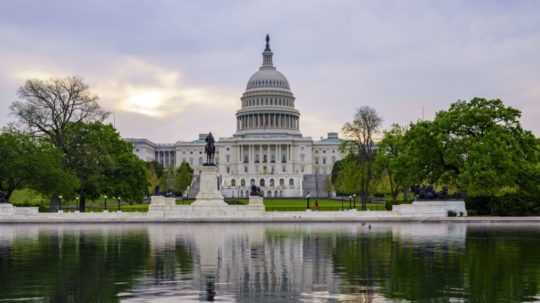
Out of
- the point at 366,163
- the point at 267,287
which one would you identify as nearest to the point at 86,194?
the point at 366,163

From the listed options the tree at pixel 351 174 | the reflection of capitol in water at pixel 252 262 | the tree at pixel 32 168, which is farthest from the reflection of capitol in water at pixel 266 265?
the tree at pixel 351 174

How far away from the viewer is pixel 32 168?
54.5 m

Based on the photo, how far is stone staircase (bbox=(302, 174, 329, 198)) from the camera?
131875 millimetres

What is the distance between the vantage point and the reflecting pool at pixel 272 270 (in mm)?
14141

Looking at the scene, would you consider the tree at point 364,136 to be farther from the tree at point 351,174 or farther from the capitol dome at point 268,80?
the capitol dome at point 268,80

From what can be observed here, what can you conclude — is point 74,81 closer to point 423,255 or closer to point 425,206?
point 425,206

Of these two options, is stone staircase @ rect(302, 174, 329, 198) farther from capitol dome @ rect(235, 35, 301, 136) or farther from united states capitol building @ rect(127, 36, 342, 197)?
capitol dome @ rect(235, 35, 301, 136)

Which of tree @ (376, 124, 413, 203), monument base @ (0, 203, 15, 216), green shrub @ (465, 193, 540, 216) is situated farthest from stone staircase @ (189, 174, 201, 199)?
green shrub @ (465, 193, 540, 216)

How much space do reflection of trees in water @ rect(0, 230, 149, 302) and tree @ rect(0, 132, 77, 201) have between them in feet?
82.1

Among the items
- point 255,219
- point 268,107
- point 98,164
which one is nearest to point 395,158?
point 255,219

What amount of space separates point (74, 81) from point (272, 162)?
364ft

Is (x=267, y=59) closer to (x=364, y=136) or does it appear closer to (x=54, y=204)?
(x=364, y=136)

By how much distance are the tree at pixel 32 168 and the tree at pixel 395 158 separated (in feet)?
84.6

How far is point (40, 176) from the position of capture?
54.2 metres
